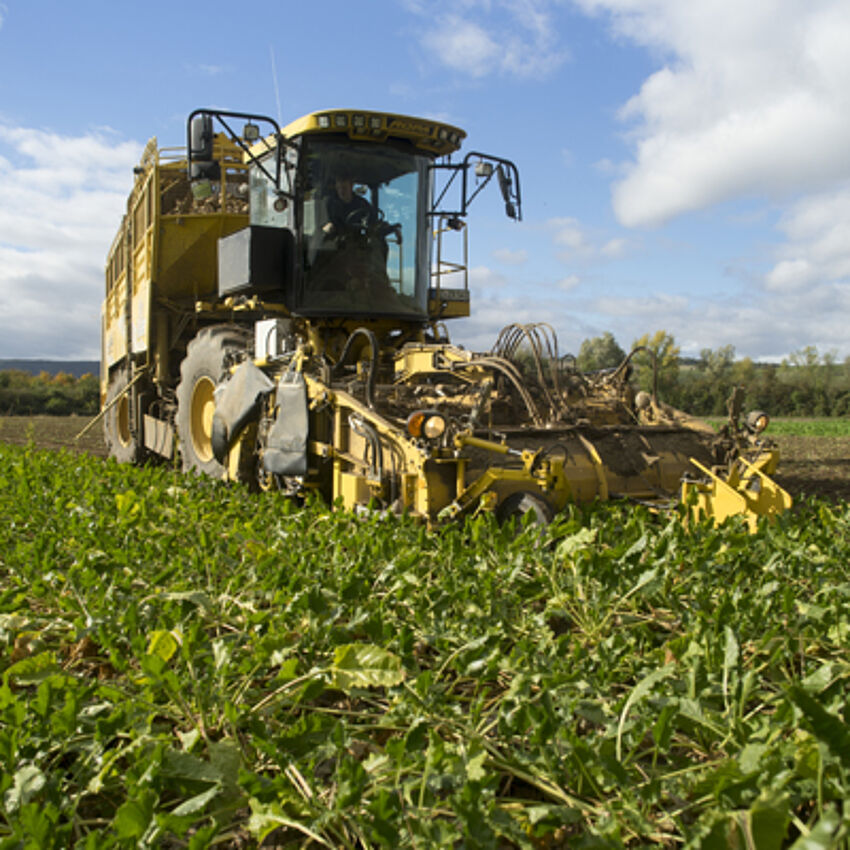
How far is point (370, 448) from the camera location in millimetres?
5371

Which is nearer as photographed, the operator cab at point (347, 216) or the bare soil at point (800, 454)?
the operator cab at point (347, 216)

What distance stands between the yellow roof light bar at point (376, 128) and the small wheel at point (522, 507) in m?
3.61

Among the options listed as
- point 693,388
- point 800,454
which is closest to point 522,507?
point 800,454

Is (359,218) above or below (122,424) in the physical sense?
above

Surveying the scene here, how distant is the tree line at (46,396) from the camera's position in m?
37.2

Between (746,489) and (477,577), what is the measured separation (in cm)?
257

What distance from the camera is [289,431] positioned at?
611 centimetres

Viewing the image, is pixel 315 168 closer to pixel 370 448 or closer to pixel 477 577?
pixel 370 448

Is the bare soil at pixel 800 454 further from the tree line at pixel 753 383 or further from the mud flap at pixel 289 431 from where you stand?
the tree line at pixel 753 383

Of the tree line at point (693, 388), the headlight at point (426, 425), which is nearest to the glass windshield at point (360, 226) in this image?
the headlight at point (426, 425)

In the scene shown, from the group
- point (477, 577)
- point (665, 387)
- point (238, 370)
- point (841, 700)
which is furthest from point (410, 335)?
point (665, 387)

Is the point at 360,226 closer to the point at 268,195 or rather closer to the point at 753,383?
the point at 268,195

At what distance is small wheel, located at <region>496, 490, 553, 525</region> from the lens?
4.63 meters

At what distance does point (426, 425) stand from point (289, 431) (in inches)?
58.4
